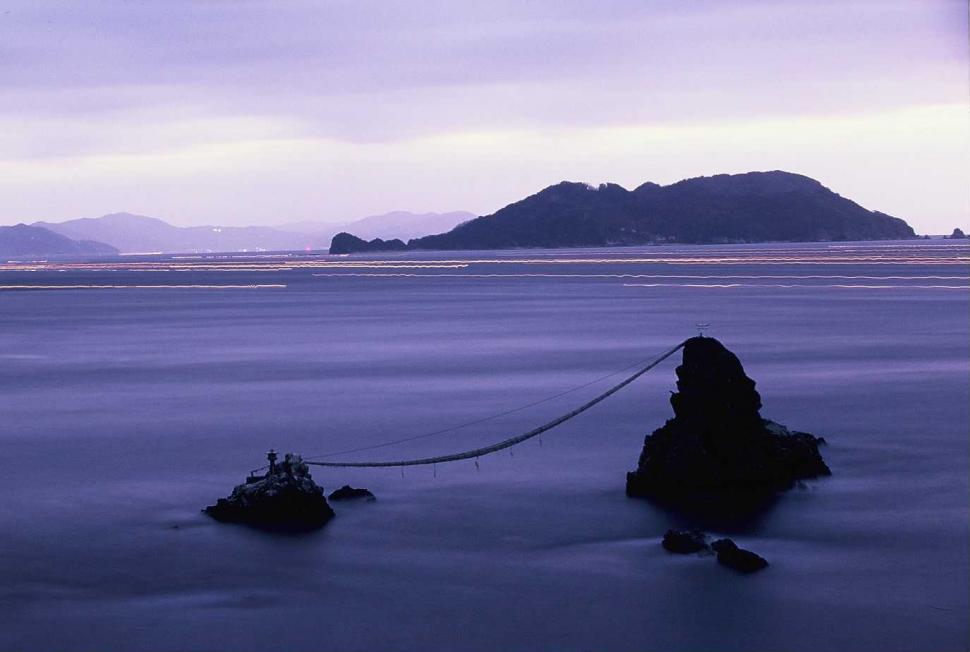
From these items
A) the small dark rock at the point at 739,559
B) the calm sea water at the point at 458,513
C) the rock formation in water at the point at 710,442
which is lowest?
the calm sea water at the point at 458,513

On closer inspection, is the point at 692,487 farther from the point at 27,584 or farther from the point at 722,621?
the point at 27,584

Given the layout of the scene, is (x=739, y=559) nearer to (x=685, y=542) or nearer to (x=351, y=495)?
(x=685, y=542)

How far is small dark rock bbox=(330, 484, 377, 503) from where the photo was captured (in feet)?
86.7

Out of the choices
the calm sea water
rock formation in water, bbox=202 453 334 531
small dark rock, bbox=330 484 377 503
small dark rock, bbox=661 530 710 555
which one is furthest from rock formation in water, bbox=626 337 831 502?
rock formation in water, bbox=202 453 334 531

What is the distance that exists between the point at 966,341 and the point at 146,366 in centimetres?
3801

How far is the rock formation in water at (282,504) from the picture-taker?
969 inches

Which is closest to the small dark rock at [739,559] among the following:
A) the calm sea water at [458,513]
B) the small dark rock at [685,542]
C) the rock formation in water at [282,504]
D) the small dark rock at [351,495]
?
the calm sea water at [458,513]

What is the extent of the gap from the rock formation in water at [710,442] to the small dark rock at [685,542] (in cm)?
311

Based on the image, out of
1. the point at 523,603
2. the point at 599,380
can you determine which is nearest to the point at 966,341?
the point at 599,380

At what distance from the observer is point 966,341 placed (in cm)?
6200

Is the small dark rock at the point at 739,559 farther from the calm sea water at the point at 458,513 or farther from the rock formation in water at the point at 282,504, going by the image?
the rock formation in water at the point at 282,504

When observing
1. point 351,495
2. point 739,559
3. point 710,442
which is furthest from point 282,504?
point 739,559

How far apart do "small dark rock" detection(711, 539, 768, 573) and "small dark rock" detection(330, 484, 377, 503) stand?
7.88m

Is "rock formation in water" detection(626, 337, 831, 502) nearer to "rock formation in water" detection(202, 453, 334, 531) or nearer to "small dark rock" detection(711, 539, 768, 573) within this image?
"small dark rock" detection(711, 539, 768, 573)
